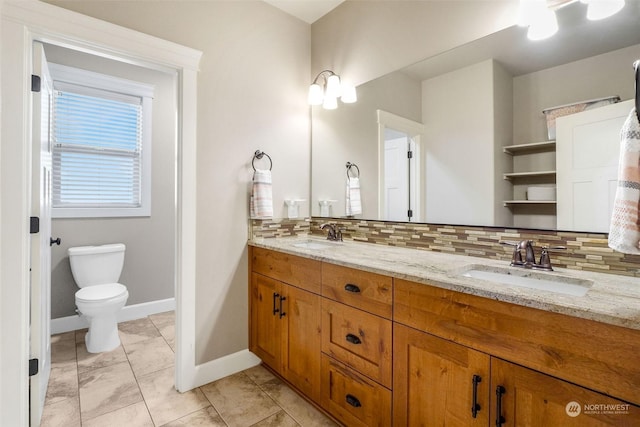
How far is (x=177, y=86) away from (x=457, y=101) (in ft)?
5.40

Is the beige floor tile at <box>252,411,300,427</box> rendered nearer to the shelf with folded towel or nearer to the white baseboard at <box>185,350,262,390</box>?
the white baseboard at <box>185,350,262,390</box>

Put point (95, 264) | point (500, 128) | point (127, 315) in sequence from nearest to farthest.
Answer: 1. point (500, 128)
2. point (95, 264)
3. point (127, 315)

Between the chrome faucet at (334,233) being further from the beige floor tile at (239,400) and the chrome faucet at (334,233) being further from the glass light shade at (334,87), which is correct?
the beige floor tile at (239,400)

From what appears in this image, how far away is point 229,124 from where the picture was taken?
208cm

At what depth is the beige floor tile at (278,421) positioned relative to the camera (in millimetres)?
1595

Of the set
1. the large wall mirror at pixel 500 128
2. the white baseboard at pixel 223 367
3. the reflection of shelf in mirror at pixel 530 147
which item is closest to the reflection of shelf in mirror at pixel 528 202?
the large wall mirror at pixel 500 128

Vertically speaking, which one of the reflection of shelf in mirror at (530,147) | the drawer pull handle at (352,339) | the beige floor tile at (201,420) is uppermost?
the reflection of shelf in mirror at (530,147)

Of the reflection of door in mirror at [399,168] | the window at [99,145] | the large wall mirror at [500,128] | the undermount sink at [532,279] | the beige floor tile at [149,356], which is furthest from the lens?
the window at [99,145]

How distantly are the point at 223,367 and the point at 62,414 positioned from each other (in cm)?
85

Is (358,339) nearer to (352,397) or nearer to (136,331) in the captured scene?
(352,397)

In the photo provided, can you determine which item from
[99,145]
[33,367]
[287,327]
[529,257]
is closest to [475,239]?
[529,257]

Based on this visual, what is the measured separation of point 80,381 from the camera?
199 cm

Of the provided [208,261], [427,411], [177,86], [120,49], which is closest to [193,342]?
[208,261]

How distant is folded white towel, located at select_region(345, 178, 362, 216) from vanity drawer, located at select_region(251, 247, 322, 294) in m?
0.68
